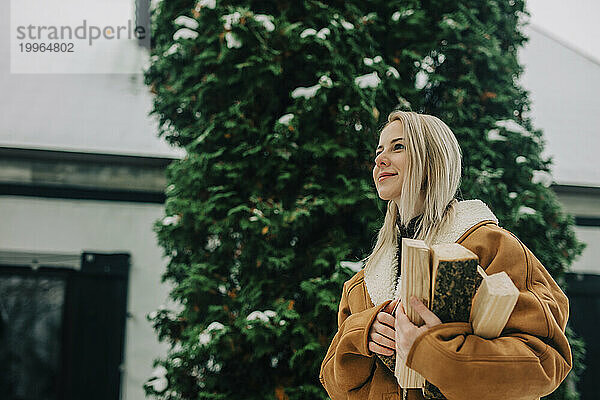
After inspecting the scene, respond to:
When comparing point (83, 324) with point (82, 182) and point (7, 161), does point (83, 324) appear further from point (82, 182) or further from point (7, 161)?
point (7, 161)

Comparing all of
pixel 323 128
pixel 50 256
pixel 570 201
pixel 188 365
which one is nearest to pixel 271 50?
pixel 323 128

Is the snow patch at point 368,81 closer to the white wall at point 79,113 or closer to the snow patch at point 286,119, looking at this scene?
the snow patch at point 286,119

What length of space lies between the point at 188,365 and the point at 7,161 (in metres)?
2.39

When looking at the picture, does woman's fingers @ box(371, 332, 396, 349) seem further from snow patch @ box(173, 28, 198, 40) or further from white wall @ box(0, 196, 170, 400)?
white wall @ box(0, 196, 170, 400)

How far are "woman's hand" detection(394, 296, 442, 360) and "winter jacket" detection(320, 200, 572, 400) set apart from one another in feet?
0.06

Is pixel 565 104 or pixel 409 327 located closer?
pixel 409 327

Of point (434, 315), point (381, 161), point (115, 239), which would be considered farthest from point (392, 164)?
point (115, 239)

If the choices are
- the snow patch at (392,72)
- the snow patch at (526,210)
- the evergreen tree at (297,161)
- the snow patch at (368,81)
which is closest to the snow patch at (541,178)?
the evergreen tree at (297,161)

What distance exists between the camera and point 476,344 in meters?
1.07

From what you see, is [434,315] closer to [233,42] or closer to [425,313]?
[425,313]

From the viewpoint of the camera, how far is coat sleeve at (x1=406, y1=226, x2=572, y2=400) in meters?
1.07

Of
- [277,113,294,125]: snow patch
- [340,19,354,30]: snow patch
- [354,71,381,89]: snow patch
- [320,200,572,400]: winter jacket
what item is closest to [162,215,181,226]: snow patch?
[277,113,294,125]: snow patch

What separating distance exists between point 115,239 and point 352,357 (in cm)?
339

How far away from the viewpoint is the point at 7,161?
4.38 m
